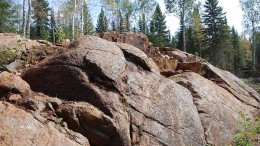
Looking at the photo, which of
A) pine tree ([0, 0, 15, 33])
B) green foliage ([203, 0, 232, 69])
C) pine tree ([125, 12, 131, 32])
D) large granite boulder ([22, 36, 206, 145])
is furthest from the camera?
pine tree ([125, 12, 131, 32])

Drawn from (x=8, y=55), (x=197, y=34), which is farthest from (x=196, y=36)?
(x=8, y=55)

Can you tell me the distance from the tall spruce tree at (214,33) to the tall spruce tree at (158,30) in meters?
6.30

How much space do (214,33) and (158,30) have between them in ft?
30.3

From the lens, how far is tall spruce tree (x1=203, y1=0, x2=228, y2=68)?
155 ft

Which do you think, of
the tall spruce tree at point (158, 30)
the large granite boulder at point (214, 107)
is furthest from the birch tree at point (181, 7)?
the large granite boulder at point (214, 107)

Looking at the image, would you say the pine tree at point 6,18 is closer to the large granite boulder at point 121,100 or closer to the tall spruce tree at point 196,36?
the large granite boulder at point 121,100

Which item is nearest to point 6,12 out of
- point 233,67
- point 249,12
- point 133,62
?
point 133,62

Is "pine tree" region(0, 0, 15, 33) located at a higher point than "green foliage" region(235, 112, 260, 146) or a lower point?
higher

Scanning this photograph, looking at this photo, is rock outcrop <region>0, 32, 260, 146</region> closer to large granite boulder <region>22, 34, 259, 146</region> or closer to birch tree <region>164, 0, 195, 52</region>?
large granite boulder <region>22, 34, 259, 146</region>

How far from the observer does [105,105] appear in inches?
308

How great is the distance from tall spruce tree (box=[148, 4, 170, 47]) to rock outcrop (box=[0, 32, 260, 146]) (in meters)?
38.2

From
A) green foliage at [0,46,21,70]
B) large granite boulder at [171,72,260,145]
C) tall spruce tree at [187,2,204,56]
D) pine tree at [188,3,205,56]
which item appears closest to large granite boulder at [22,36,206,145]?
large granite boulder at [171,72,260,145]

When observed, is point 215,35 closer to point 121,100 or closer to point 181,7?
point 181,7

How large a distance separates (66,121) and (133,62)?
9.63 ft
